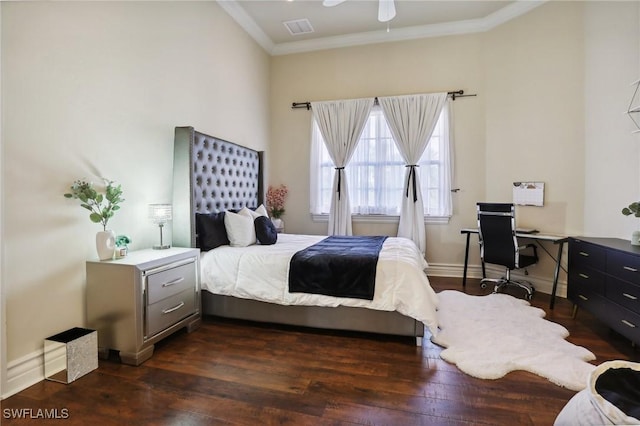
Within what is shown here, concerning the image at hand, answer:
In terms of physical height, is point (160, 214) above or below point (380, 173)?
below

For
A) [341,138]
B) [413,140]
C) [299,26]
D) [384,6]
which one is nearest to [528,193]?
[413,140]

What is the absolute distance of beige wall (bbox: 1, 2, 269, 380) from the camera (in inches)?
69.8

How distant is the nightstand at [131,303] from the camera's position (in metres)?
2.02

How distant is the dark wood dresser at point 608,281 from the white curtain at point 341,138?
2.56 m

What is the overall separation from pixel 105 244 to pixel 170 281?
0.50m

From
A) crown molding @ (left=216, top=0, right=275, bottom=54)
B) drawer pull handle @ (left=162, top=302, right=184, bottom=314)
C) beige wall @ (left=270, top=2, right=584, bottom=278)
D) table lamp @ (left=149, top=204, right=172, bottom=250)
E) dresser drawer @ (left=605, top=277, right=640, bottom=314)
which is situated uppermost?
crown molding @ (left=216, top=0, right=275, bottom=54)

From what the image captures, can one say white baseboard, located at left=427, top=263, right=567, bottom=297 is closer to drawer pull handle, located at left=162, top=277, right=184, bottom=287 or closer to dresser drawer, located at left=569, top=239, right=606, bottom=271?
dresser drawer, located at left=569, top=239, right=606, bottom=271

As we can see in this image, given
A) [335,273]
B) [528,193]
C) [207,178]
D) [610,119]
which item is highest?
[610,119]

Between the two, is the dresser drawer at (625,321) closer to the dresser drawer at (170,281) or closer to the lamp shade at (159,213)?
the dresser drawer at (170,281)

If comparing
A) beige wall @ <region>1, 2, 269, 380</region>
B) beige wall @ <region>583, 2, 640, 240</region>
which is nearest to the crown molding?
beige wall @ <region>1, 2, 269, 380</region>

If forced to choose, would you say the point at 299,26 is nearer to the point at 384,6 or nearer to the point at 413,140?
the point at 384,6

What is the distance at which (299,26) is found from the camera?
425 cm

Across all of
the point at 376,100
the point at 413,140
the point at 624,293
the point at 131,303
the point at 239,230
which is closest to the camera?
the point at 131,303

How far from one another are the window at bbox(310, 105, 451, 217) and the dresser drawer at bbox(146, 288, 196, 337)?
2583mm
